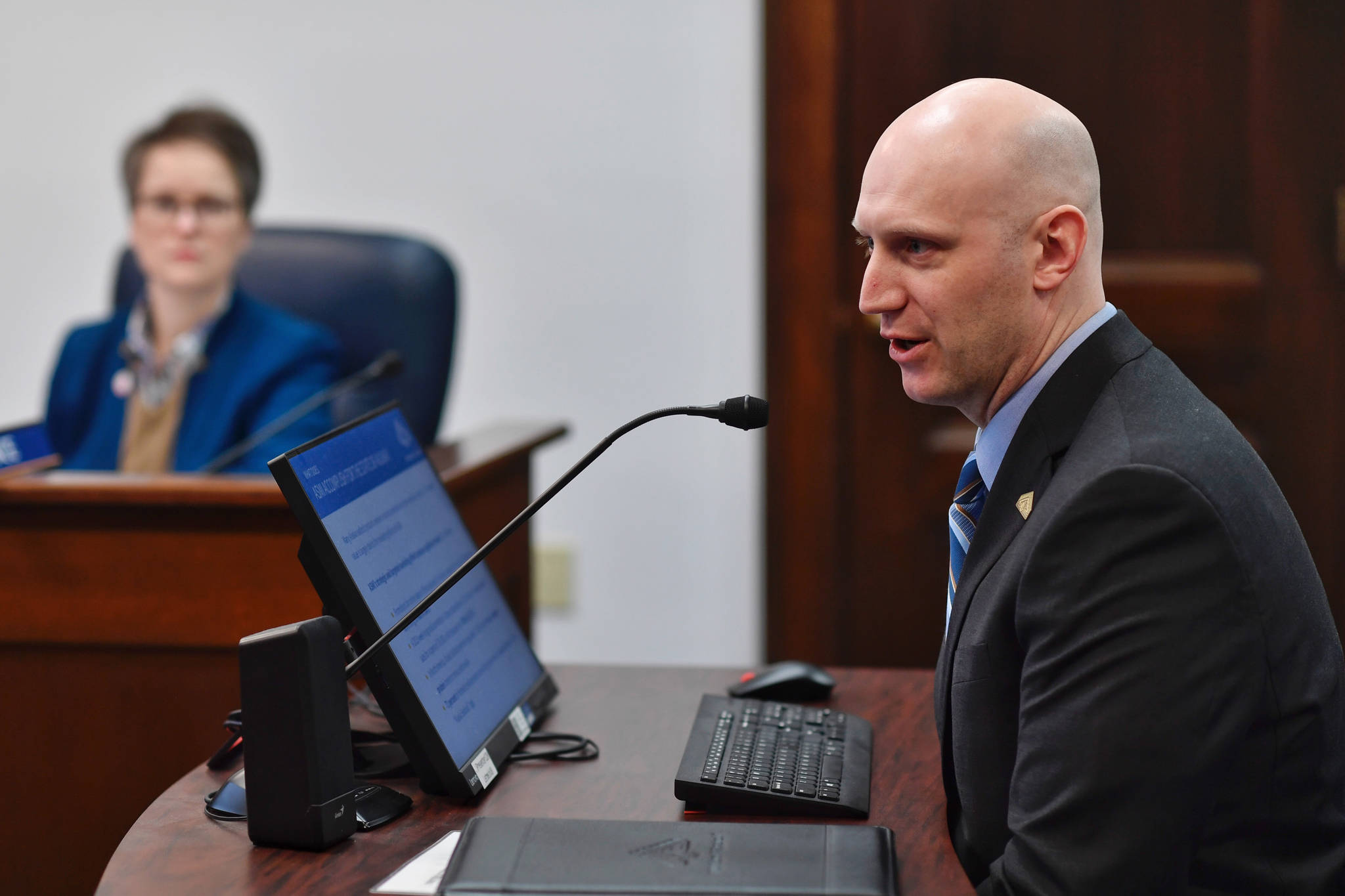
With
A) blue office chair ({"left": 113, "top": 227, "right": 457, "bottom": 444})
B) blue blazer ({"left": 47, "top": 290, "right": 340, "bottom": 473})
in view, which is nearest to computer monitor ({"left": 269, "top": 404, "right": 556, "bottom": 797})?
blue office chair ({"left": 113, "top": 227, "right": 457, "bottom": 444})

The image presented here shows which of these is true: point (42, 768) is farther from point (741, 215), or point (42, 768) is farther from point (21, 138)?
point (21, 138)

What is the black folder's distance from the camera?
2.72 feet

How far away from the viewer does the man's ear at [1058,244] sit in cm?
102

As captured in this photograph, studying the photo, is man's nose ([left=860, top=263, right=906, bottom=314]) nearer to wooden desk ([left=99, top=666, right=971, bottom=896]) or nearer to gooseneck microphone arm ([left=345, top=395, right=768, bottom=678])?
gooseneck microphone arm ([left=345, top=395, right=768, bottom=678])

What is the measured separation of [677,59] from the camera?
2740 mm

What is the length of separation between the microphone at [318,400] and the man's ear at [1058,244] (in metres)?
1.13

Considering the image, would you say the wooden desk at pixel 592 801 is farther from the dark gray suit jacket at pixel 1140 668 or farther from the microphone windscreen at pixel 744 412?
the microphone windscreen at pixel 744 412

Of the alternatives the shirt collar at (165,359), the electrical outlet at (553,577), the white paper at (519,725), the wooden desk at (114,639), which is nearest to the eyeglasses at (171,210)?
the shirt collar at (165,359)

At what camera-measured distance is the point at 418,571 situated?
1.13 meters

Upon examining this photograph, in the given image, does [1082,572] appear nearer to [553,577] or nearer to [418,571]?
[418,571]

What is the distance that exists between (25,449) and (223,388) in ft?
2.65

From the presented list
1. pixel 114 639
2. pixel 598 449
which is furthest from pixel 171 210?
pixel 598 449

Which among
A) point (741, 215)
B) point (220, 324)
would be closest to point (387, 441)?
point (220, 324)

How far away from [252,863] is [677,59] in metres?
2.13
